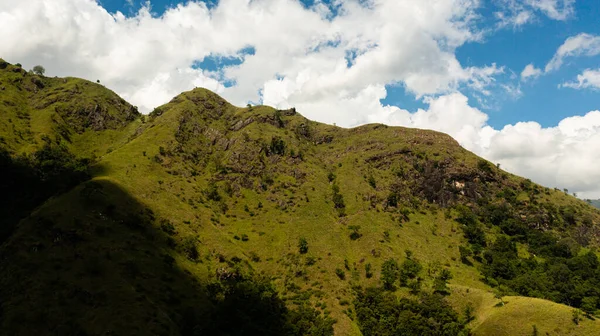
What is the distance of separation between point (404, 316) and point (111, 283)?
99.0 m

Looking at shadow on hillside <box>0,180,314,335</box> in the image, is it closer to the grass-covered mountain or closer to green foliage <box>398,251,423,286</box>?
the grass-covered mountain

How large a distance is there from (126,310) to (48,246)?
36.6m

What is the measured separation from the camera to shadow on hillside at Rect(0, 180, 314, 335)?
290 ft

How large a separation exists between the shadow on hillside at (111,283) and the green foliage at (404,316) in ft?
101

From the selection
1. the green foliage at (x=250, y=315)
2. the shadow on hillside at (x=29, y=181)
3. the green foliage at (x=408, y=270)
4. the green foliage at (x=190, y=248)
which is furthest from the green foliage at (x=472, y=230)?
the shadow on hillside at (x=29, y=181)

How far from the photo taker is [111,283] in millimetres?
103062

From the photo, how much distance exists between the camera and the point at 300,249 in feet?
548

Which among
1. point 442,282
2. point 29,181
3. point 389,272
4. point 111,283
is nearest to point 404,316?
point 389,272

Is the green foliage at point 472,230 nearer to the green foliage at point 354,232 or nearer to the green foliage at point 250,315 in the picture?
the green foliage at point 354,232

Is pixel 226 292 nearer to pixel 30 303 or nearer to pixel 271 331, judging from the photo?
pixel 271 331

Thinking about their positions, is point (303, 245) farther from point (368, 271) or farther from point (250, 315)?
point (250, 315)

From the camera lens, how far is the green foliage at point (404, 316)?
121438 millimetres

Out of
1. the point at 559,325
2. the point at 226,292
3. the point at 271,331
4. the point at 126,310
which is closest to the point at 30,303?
the point at 126,310

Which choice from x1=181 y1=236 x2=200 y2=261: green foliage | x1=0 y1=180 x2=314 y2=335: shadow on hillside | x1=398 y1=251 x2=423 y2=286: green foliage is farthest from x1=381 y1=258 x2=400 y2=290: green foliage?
x1=181 y1=236 x2=200 y2=261: green foliage
